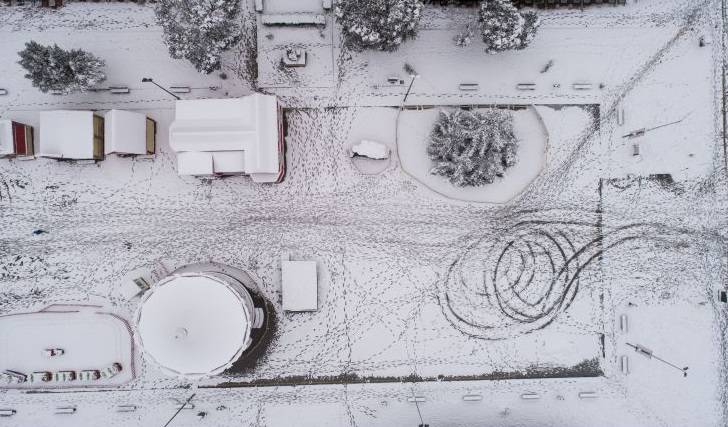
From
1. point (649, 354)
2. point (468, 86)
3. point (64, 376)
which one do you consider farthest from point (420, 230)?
point (64, 376)

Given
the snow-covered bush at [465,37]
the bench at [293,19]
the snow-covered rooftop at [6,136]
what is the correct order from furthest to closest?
the bench at [293,19], the snow-covered bush at [465,37], the snow-covered rooftop at [6,136]

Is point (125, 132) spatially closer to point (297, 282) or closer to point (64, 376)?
point (297, 282)

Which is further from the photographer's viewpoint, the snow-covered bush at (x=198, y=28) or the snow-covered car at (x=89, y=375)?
the snow-covered car at (x=89, y=375)

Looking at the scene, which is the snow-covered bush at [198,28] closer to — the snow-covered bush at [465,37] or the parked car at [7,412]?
the snow-covered bush at [465,37]

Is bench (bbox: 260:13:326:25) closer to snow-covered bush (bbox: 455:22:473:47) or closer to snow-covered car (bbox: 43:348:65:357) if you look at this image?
snow-covered bush (bbox: 455:22:473:47)

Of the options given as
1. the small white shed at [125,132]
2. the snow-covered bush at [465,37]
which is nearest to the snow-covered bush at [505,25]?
the snow-covered bush at [465,37]
